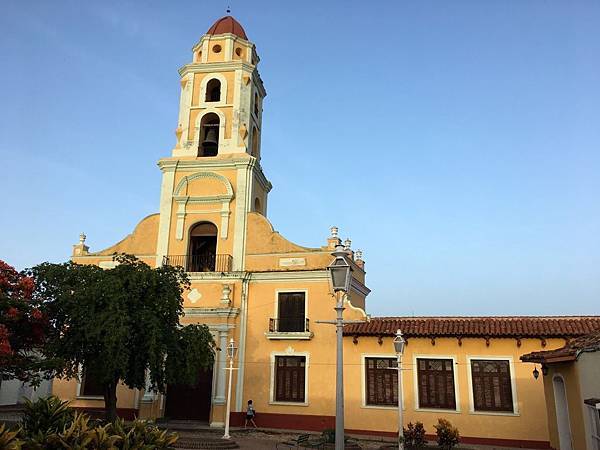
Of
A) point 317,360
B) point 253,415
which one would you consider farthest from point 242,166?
point 253,415

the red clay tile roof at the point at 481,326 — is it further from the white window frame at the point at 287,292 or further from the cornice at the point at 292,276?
the cornice at the point at 292,276

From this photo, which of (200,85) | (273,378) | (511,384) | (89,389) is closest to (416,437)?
(511,384)

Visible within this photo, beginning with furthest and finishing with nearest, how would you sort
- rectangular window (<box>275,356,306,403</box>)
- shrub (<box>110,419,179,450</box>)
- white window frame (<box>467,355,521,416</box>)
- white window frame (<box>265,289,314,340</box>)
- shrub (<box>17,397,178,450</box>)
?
white window frame (<box>265,289,314,340</box>), rectangular window (<box>275,356,306,403</box>), white window frame (<box>467,355,521,416</box>), shrub (<box>110,419,179,450</box>), shrub (<box>17,397,178,450</box>)

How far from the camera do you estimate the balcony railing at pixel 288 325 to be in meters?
21.1

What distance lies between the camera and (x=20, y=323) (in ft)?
45.7

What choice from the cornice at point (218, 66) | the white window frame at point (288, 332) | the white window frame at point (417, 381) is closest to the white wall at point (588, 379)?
the white window frame at point (417, 381)

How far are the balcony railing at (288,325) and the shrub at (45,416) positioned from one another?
1208 cm

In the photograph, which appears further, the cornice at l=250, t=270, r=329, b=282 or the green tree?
the cornice at l=250, t=270, r=329, b=282

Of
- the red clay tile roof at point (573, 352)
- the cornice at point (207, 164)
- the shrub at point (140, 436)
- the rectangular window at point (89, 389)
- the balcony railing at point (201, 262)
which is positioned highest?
the cornice at point (207, 164)

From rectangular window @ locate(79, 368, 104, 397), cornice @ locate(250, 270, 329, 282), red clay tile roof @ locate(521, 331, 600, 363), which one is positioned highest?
cornice @ locate(250, 270, 329, 282)

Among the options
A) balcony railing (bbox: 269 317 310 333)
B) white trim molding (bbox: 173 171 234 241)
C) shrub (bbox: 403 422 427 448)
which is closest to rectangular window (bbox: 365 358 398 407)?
balcony railing (bbox: 269 317 310 333)

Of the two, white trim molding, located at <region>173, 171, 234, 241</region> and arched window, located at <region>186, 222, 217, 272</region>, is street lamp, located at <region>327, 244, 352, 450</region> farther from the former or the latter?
arched window, located at <region>186, 222, 217, 272</region>

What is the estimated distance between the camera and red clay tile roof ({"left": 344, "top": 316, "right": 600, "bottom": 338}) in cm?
1805

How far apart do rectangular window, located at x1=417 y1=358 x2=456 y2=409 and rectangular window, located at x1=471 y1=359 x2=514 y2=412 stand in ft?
2.66
